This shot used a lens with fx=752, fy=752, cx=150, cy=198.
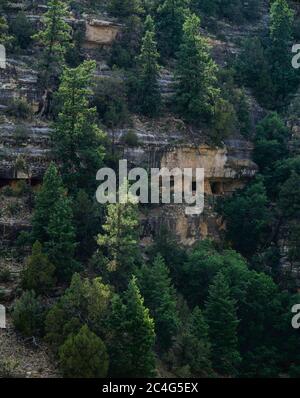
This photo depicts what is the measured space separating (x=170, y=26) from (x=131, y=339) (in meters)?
33.6

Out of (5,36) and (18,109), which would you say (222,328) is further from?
(5,36)

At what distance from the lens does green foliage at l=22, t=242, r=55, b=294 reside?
40.0 m

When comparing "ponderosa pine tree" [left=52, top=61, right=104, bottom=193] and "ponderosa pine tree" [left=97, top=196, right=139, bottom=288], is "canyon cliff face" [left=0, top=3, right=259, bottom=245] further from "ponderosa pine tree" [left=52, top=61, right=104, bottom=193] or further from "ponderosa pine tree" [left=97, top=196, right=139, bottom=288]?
"ponderosa pine tree" [left=97, top=196, right=139, bottom=288]

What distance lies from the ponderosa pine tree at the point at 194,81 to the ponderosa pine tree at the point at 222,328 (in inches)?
632

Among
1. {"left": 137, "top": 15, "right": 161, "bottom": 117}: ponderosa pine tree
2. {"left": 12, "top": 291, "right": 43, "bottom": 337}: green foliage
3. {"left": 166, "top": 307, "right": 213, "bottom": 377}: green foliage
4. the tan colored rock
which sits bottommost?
{"left": 166, "top": 307, "right": 213, "bottom": 377}: green foliage

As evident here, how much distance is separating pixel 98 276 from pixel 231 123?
1914 cm

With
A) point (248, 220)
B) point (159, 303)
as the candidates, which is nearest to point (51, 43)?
point (248, 220)

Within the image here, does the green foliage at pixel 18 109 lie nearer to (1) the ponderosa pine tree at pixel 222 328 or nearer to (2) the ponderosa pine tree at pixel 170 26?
(2) the ponderosa pine tree at pixel 170 26

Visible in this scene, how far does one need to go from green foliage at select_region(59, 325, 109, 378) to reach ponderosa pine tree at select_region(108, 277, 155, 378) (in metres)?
1.70

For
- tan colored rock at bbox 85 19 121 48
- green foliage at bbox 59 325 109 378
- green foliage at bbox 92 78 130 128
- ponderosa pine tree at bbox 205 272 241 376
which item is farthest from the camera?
tan colored rock at bbox 85 19 121 48

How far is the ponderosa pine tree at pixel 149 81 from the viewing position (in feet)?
182

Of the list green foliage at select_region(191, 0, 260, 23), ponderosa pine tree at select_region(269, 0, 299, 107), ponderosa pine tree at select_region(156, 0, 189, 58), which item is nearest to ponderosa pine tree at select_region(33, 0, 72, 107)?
ponderosa pine tree at select_region(156, 0, 189, 58)
